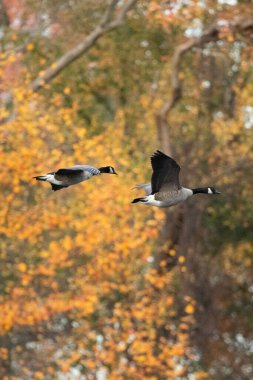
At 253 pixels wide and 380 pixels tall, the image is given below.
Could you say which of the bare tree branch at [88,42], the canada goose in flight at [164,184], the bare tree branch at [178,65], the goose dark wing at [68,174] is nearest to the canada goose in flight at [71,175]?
the goose dark wing at [68,174]

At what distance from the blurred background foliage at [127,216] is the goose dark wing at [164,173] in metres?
9.32

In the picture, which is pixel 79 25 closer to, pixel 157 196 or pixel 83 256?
pixel 83 256

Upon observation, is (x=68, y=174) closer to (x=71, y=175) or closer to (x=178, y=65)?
(x=71, y=175)

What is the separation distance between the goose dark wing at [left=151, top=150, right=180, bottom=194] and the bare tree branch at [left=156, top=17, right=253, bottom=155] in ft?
48.8

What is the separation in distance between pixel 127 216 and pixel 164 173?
41.3 ft

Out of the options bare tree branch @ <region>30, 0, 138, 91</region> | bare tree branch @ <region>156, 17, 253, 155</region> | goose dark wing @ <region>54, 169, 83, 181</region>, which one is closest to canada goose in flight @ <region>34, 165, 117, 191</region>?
A: goose dark wing @ <region>54, 169, 83, 181</region>

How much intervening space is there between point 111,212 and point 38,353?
194 inches

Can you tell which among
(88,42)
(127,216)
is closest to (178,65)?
(88,42)

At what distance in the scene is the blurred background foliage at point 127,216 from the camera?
2239cm

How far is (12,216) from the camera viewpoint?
21.2 m

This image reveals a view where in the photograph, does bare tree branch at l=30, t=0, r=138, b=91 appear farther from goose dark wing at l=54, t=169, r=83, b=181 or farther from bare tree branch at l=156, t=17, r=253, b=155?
goose dark wing at l=54, t=169, r=83, b=181

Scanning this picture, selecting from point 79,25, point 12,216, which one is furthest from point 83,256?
point 79,25

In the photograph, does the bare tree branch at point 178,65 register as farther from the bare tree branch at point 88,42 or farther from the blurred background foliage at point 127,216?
the bare tree branch at point 88,42

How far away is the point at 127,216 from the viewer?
2305cm
